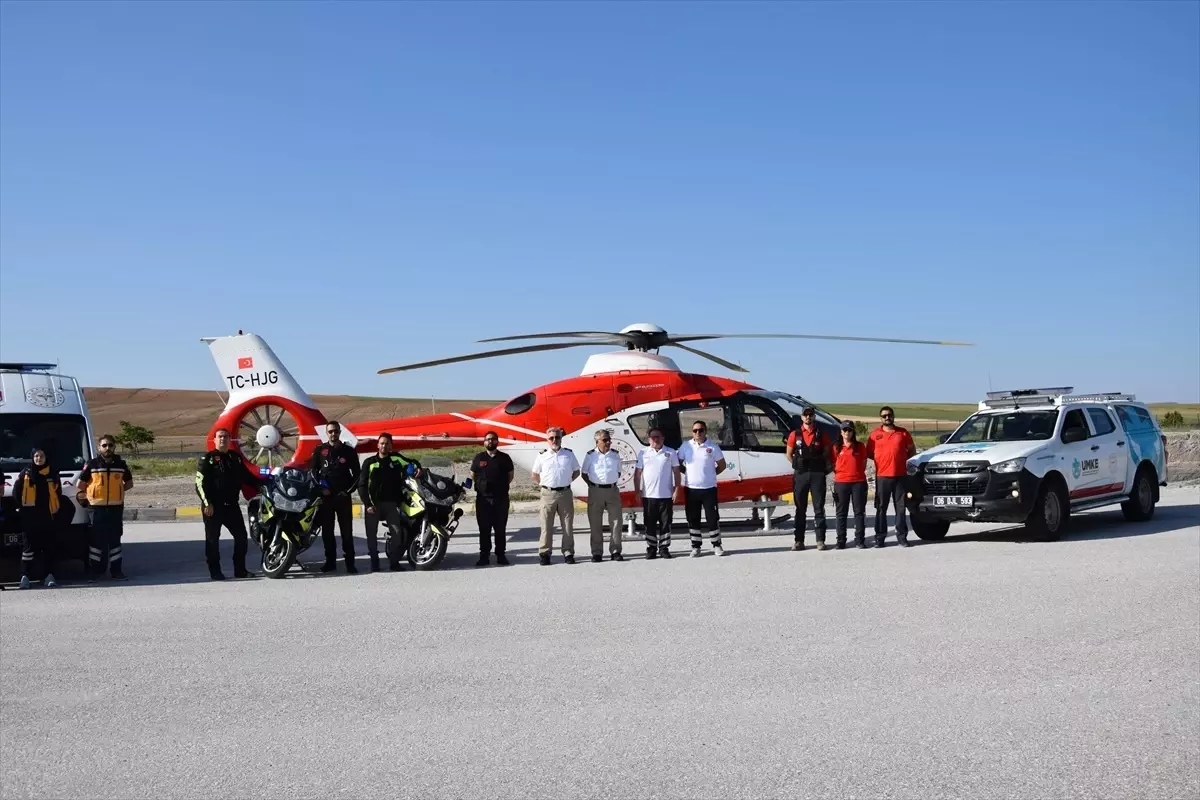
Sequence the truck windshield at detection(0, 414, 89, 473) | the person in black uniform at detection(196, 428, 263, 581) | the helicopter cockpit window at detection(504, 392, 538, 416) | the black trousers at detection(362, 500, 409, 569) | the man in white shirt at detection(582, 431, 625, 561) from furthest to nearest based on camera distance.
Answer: the helicopter cockpit window at detection(504, 392, 538, 416)
the man in white shirt at detection(582, 431, 625, 561)
the truck windshield at detection(0, 414, 89, 473)
the black trousers at detection(362, 500, 409, 569)
the person in black uniform at detection(196, 428, 263, 581)

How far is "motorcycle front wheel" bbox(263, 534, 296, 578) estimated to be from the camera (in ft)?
43.5

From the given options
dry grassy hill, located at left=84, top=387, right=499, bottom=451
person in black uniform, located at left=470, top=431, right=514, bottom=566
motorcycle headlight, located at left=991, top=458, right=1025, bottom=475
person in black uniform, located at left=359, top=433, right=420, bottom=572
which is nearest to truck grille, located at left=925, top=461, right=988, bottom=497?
motorcycle headlight, located at left=991, top=458, right=1025, bottom=475

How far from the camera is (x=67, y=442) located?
48.1ft

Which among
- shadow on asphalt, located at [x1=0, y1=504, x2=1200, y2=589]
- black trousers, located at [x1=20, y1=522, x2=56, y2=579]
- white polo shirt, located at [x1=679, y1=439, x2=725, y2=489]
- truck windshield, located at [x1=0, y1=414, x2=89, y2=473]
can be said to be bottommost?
shadow on asphalt, located at [x1=0, y1=504, x2=1200, y2=589]

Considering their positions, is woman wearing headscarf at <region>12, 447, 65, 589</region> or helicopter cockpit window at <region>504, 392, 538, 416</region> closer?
woman wearing headscarf at <region>12, 447, 65, 589</region>

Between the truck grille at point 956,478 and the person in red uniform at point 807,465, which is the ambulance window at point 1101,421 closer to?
the truck grille at point 956,478

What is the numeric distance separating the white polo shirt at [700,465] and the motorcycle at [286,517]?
15.8ft

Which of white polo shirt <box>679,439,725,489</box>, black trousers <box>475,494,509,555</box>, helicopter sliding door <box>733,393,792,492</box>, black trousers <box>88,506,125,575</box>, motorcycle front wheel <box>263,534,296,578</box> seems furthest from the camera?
helicopter sliding door <box>733,393,792,492</box>

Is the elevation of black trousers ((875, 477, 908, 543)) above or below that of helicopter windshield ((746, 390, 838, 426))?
below

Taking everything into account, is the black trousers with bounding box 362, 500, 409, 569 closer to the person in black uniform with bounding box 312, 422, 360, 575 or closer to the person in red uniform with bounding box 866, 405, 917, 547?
the person in black uniform with bounding box 312, 422, 360, 575

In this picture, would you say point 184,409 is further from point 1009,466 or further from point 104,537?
point 1009,466

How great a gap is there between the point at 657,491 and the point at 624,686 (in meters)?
7.68

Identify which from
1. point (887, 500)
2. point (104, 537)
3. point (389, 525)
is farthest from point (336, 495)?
point (887, 500)

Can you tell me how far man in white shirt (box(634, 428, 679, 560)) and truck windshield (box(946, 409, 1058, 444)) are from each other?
15.6 feet
